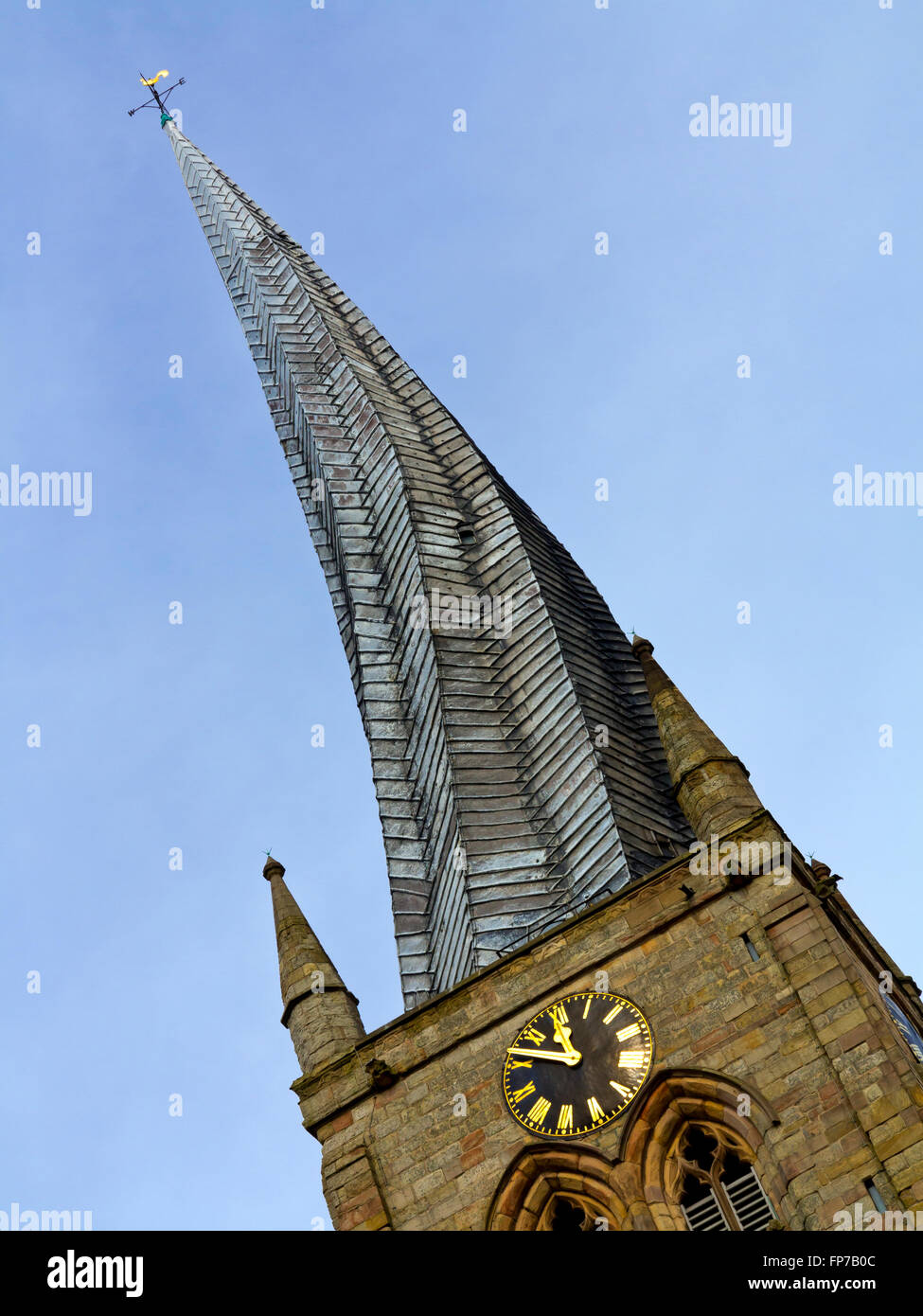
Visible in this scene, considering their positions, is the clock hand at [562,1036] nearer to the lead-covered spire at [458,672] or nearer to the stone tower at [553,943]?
the stone tower at [553,943]

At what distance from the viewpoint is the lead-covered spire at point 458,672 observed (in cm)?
4412

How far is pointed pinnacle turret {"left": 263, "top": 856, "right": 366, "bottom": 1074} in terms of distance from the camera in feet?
138

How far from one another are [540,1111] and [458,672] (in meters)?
12.5

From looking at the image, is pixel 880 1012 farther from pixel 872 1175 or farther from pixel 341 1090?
pixel 341 1090

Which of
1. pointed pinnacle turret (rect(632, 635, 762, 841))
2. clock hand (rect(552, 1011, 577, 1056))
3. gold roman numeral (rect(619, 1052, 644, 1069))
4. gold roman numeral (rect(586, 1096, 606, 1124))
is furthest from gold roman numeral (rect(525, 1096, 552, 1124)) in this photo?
pointed pinnacle turret (rect(632, 635, 762, 841))

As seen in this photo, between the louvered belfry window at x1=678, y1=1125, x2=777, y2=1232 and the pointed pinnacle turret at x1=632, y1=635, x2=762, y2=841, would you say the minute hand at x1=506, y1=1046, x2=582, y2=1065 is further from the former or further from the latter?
the pointed pinnacle turret at x1=632, y1=635, x2=762, y2=841

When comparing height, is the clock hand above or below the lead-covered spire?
below

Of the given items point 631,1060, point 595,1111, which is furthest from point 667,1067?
point 595,1111

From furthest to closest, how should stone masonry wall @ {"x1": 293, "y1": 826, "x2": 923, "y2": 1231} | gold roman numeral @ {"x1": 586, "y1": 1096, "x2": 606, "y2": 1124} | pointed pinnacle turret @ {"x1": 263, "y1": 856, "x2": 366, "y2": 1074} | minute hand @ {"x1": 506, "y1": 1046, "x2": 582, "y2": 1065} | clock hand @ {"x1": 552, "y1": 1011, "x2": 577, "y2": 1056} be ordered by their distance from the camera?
pointed pinnacle turret @ {"x1": 263, "y1": 856, "x2": 366, "y2": 1074} < clock hand @ {"x1": 552, "y1": 1011, "x2": 577, "y2": 1056} < minute hand @ {"x1": 506, "y1": 1046, "x2": 582, "y2": 1065} < gold roman numeral @ {"x1": 586, "y1": 1096, "x2": 606, "y2": 1124} < stone masonry wall @ {"x1": 293, "y1": 826, "x2": 923, "y2": 1231}

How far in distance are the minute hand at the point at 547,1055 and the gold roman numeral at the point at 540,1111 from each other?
688 mm

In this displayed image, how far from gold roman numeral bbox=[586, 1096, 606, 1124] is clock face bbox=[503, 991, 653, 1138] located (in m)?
0.01

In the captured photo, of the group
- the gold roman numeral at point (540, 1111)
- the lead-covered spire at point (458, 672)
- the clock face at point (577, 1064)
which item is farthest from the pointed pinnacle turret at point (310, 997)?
the gold roman numeral at point (540, 1111)

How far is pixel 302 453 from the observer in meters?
58.7
